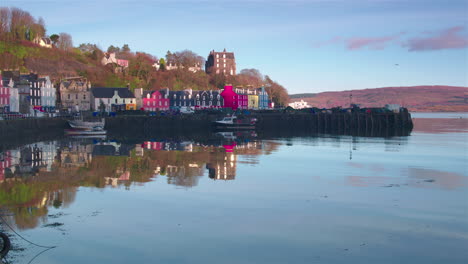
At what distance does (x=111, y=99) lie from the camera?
92.3 metres

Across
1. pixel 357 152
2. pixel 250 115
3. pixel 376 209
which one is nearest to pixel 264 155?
pixel 357 152

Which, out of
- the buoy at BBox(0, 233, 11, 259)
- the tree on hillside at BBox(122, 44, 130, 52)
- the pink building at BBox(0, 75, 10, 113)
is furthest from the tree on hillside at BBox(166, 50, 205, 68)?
the buoy at BBox(0, 233, 11, 259)

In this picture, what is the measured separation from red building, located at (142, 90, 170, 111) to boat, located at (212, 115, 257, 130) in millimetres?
25388

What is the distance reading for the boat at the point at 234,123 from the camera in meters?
76.1

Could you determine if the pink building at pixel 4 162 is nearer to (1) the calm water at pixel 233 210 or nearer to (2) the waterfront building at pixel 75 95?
(1) the calm water at pixel 233 210

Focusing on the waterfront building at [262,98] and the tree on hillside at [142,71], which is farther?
the waterfront building at [262,98]

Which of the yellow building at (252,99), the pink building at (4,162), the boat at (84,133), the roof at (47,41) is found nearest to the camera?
the pink building at (4,162)

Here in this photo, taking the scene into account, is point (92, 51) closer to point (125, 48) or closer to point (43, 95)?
point (125, 48)

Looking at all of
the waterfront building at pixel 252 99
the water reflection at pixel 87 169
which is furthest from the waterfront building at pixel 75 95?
the water reflection at pixel 87 169

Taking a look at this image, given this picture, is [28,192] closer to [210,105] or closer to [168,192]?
[168,192]

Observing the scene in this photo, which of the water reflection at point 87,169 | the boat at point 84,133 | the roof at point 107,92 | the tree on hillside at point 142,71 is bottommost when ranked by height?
the water reflection at point 87,169

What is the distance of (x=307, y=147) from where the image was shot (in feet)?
151

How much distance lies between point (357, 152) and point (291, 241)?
2831 centimetres

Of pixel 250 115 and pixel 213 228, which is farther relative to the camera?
pixel 250 115
